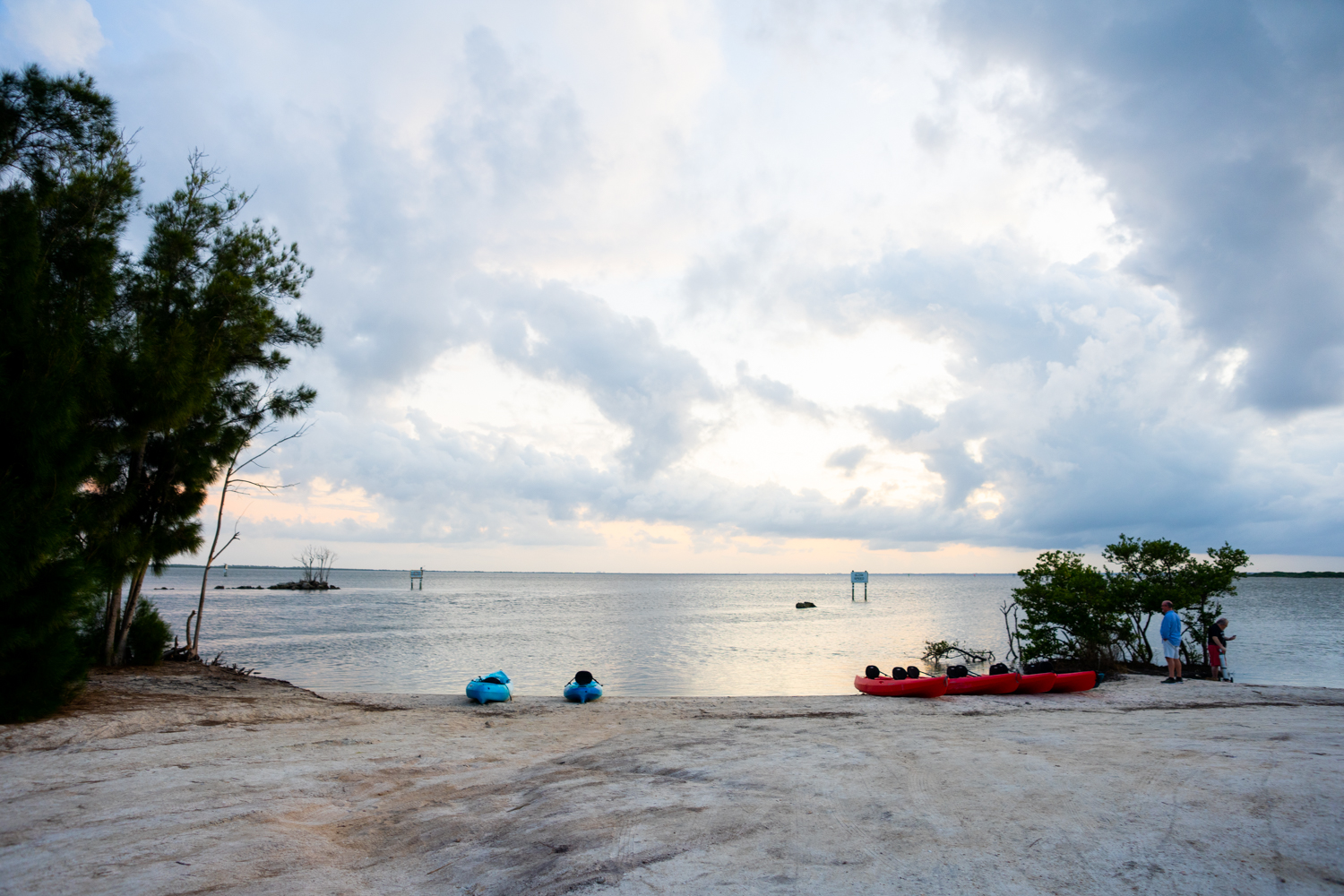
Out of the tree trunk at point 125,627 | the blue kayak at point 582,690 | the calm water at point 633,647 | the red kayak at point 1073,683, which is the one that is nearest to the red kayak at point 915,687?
the red kayak at point 1073,683

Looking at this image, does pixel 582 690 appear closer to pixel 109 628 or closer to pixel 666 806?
pixel 666 806

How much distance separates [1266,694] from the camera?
42.3ft

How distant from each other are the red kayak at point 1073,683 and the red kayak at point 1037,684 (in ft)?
0.48

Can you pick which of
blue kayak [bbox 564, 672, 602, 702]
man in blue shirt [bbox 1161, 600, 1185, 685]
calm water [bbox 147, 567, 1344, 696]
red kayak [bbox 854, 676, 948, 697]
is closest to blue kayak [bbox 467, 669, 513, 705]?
blue kayak [bbox 564, 672, 602, 702]

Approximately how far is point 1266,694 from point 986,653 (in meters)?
11.5

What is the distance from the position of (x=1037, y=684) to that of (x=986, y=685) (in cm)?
104

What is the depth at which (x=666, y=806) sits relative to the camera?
18.5ft

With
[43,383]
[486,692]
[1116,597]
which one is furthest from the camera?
[1116,597]

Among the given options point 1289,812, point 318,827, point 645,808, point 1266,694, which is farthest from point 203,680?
point 1266,694

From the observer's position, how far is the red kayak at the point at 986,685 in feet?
47.6

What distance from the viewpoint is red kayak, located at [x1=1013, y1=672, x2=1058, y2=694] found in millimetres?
14430

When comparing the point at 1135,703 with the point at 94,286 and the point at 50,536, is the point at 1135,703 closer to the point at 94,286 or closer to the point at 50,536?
the point at 50,536

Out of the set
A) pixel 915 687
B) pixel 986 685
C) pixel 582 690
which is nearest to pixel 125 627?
pixel 582 690

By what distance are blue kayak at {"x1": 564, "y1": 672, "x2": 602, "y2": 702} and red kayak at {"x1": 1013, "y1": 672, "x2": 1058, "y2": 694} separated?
354 inches
